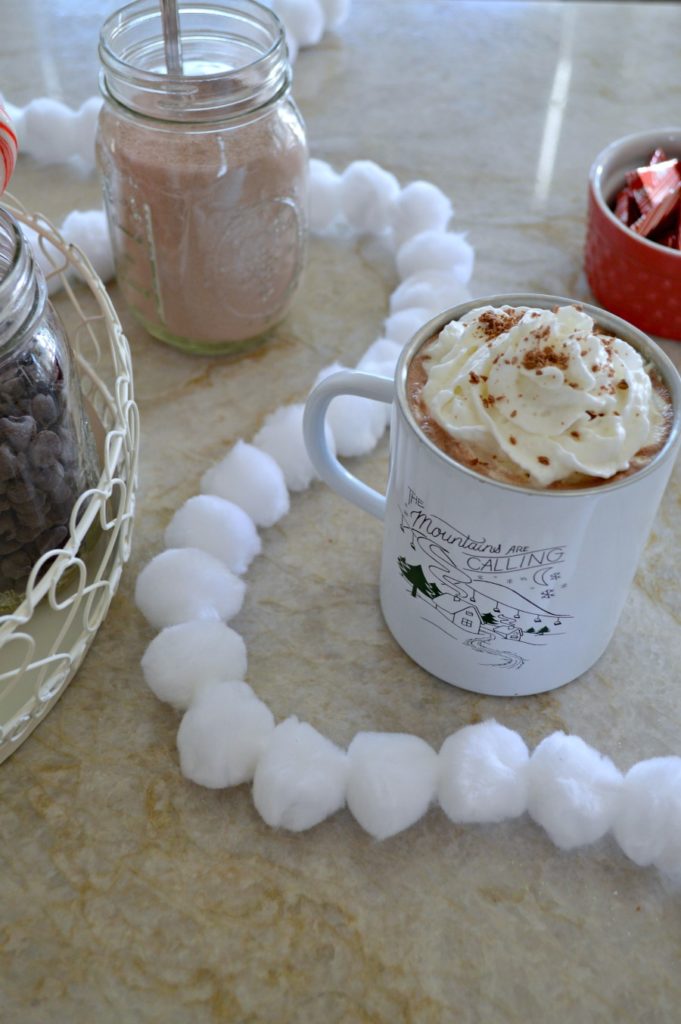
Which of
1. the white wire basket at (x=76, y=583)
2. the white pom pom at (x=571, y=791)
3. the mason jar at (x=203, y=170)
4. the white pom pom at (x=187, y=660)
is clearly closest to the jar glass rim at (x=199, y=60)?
the mason jar at (x=203, y=170)

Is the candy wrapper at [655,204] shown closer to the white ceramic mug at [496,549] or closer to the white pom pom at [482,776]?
the white ceramic mug at [496,549]

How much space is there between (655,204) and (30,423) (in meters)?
0.48

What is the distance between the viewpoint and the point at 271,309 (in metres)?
0.73

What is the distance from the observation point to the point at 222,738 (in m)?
0.52

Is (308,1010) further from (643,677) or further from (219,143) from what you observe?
(219,143)

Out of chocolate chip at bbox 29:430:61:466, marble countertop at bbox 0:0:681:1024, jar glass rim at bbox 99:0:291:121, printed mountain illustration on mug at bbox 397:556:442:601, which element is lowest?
marble countertop at bbox 0:0:681:1024

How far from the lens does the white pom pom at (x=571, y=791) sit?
19.4 inches

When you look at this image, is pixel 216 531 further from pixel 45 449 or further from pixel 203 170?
pixel 203 170

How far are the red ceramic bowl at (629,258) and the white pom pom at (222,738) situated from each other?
425 millimetres

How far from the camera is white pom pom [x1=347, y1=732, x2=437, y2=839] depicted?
0.50 metres

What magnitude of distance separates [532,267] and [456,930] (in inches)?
21.4

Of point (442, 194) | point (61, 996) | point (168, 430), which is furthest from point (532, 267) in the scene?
point (61, 996)

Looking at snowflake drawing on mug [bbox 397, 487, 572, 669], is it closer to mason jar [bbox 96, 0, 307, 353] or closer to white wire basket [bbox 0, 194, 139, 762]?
white wire basket [bbox 0, 194, 139, 762]

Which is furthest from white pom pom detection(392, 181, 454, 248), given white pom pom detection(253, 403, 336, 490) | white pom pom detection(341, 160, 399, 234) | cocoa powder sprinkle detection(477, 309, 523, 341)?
cocoa powder sprinkle detection(477, 309, 523, 341)
